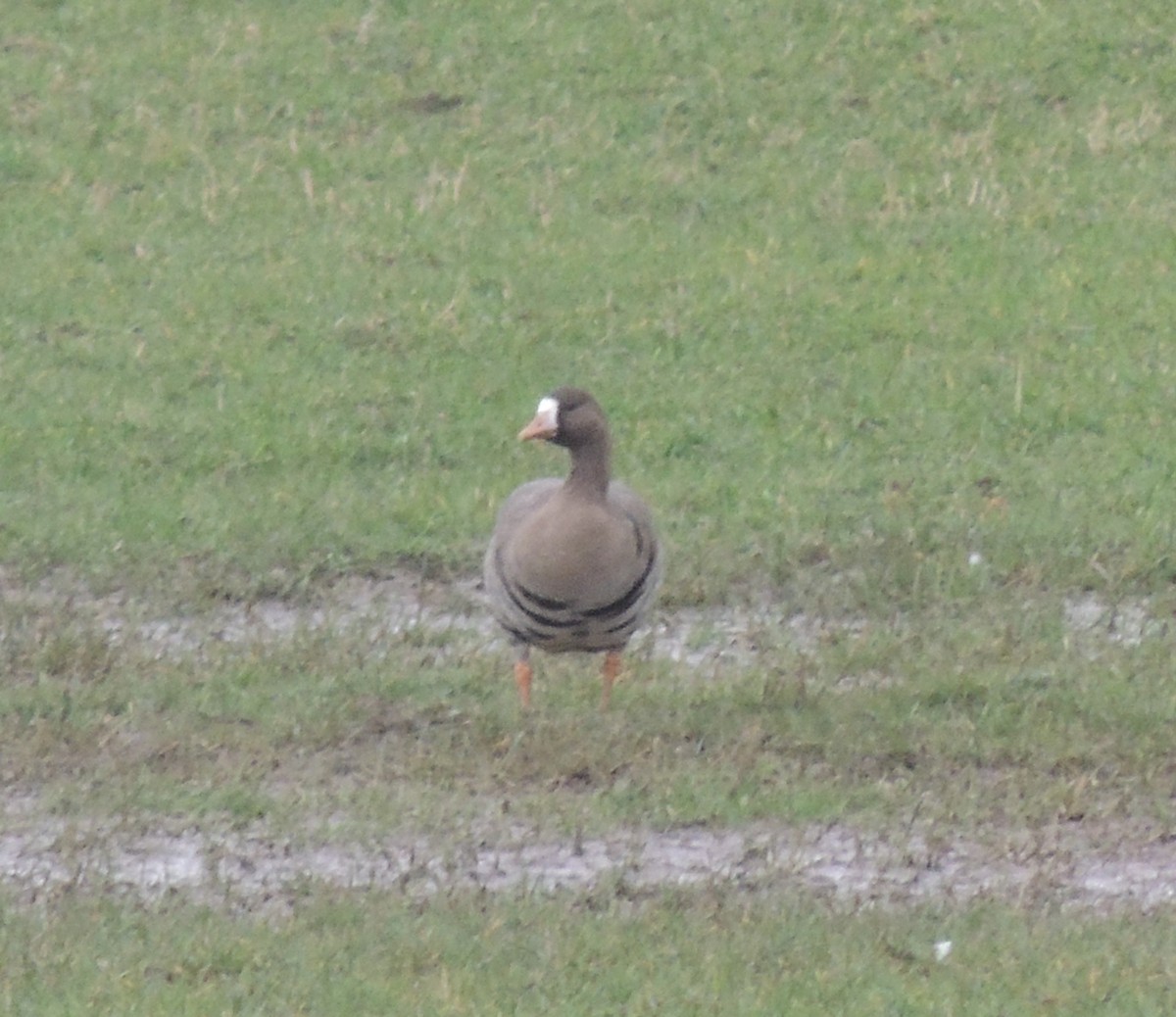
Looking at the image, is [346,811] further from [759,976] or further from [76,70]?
[76,70]

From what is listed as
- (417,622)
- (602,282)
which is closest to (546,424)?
(417,622)

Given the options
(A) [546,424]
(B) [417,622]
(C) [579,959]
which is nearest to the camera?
(C) [579,959]

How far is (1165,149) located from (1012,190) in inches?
45.6

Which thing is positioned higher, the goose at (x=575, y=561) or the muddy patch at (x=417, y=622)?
the goose at (x=575, y=561)

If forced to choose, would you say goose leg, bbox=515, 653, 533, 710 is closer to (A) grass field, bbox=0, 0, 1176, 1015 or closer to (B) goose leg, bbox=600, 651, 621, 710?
(A) grass field, bbox=0, 0, 1176, 1015

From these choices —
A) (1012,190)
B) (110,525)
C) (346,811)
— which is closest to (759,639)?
(346,811)

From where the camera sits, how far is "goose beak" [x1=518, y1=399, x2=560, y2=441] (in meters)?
7.68

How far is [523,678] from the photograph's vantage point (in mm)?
7707

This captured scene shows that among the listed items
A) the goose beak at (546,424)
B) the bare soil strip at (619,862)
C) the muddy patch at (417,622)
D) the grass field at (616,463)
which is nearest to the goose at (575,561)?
the goose beak at (546,424)

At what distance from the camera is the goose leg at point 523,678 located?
768 cm

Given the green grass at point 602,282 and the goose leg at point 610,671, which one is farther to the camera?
the green grass at point 602,282

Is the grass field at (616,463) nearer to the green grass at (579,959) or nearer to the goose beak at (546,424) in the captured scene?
the green grass at (579,959)

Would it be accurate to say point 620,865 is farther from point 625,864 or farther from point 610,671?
point 610,671

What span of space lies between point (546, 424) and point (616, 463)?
2.31 metres
